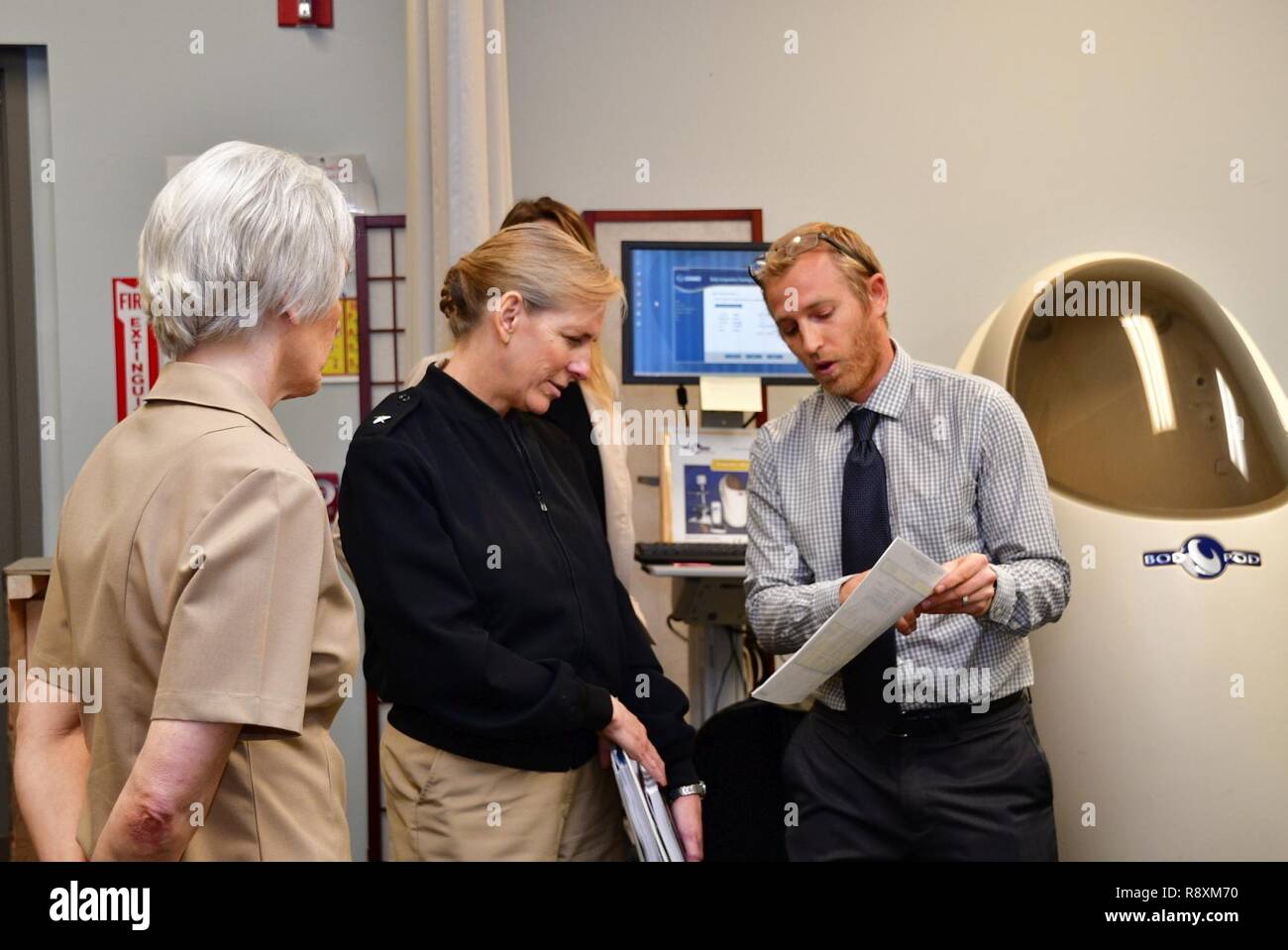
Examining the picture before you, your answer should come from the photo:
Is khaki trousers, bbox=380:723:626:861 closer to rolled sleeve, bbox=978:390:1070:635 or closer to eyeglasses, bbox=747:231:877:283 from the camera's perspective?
rolled sleeve, bbox=978:390:1070:635

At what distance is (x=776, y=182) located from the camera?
123 inches

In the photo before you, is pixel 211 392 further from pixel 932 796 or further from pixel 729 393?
pixel 729 393

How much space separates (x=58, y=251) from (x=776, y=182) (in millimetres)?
1865

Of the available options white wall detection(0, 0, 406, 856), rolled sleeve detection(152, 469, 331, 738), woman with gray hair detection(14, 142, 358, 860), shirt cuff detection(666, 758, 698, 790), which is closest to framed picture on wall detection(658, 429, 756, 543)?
white wall detection(0, 0, 406, 856)

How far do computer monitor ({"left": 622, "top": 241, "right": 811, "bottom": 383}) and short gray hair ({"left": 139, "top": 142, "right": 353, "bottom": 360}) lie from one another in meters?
1.74

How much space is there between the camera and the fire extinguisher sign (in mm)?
3100

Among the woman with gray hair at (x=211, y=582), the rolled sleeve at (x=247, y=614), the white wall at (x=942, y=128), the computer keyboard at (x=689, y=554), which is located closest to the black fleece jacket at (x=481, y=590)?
the woman with gray hair at (x=211, y=582)

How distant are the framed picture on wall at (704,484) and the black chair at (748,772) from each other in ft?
2.01

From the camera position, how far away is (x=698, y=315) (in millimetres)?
2770

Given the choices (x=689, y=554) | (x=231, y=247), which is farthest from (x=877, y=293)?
(x=231, y=247)

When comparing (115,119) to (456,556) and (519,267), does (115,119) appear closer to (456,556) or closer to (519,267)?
(519,267)

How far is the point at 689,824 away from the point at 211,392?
2.95 ft

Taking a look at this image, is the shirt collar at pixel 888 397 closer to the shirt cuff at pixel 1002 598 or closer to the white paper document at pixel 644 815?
the shirt cuff at pixel 1002 598
